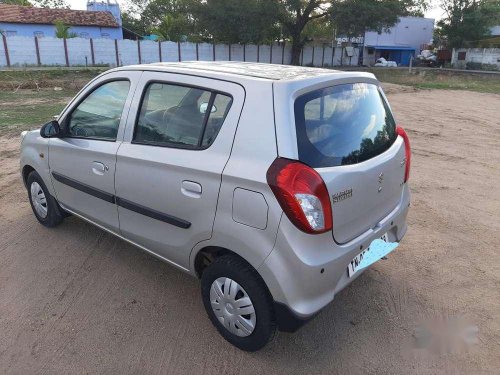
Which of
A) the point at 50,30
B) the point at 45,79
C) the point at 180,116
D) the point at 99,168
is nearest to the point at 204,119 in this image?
the point at 180,116

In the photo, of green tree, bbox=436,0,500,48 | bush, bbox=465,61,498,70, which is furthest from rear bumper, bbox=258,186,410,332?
green tree, bbox=436,0,500,48

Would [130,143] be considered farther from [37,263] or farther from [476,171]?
[476,171]

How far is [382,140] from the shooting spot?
2.84 m

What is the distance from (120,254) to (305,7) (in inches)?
1366

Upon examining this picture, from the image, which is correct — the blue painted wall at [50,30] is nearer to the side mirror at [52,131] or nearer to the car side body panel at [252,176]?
the side mirror at [52,131]

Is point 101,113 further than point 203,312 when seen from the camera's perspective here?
Yes

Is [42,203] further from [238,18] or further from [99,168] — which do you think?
[238,18]

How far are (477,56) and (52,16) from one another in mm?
42424

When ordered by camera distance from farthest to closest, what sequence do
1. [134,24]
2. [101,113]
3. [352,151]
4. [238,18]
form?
[134,24] → [238,18] → [101,113] → [352,151]

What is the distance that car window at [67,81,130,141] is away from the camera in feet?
10.4

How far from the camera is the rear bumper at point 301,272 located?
2.22 metres

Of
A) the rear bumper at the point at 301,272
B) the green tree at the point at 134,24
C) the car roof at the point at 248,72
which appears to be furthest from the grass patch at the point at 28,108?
Answer: the green tree at the point at 134,24

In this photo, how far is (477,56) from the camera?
1670 inches

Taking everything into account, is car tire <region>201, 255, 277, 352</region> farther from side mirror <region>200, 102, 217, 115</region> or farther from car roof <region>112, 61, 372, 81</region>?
car roof <region>112, 61, 372, 81</region>
